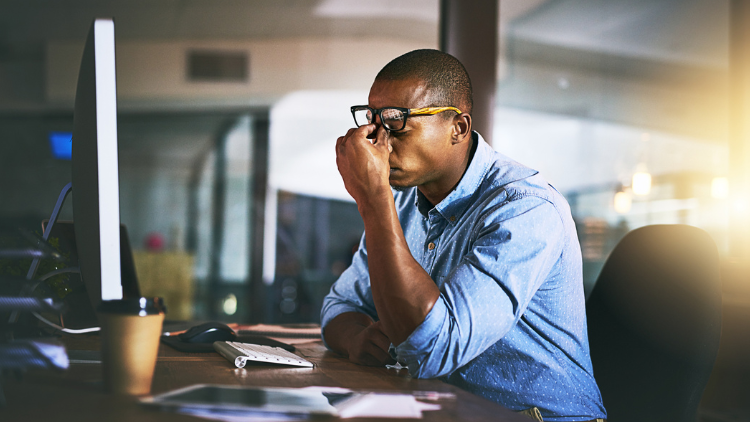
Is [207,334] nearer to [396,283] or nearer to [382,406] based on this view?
[396,283]

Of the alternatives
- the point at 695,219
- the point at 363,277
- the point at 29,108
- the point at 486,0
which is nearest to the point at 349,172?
the point at 363,277

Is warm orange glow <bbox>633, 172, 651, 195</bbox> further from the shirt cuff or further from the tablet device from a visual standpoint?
the tablet device

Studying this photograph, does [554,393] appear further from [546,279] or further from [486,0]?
[486,0]

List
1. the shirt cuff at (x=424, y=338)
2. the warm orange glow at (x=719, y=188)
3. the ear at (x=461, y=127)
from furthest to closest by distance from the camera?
the warm orange glow at (x=719, y=188) < the ear at (x=461, y=127) < the shirt cuff at (x=424, y=338)

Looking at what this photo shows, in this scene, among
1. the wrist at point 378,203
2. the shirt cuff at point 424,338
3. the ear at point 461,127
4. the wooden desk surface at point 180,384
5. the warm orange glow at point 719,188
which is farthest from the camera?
the warm orange glow at point 719,188

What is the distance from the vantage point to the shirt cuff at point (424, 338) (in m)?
0.96

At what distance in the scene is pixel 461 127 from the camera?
1359mm

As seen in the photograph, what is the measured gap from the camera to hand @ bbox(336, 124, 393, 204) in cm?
113

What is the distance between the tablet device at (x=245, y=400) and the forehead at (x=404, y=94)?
687 millimetres

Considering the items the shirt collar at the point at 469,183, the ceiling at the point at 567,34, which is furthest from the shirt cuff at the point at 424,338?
the ceiling at the point at 567,34

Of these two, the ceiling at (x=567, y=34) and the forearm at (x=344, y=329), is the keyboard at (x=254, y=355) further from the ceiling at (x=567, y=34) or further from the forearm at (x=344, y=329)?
the ceiling at (x=567, y=34)

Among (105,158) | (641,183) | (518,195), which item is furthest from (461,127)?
(641,183)

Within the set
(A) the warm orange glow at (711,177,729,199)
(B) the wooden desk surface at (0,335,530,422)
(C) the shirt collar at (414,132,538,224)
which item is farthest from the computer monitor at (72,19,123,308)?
(A) the warm orange glow at (711,177,729,199)

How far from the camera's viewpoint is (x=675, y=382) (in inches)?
46.9
